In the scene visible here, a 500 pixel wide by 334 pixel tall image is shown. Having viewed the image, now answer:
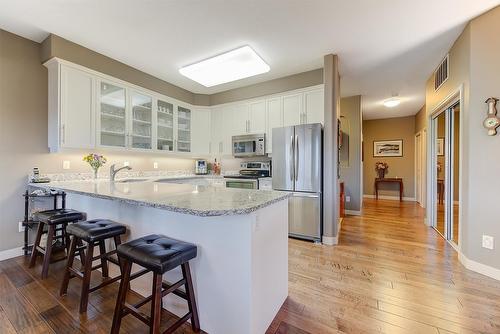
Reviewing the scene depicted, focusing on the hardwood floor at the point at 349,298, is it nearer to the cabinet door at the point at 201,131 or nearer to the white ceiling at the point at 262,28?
the white ceiling at the point at 262,28

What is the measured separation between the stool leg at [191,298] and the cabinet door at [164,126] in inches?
120

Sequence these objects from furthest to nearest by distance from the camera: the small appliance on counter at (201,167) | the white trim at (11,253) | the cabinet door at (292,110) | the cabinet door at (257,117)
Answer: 1. the small appliance on counter at (201,167)
2. the cabinet door at (257,117)
3. the cabinet door at (292,110)
4. the white trim at (11,253)

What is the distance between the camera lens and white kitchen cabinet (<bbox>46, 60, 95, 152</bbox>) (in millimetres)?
2775

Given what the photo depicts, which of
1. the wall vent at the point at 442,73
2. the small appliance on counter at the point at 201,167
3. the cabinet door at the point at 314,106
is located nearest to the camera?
the wall vent at the point at 442,73

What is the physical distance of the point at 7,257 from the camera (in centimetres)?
266

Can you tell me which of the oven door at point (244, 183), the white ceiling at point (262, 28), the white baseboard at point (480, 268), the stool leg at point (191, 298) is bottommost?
the white baseboard at point (480, 268)

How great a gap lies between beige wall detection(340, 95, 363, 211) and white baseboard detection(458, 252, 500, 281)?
8.14ft

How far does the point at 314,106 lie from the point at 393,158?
5.04 metres

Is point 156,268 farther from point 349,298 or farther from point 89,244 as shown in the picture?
point 349,298

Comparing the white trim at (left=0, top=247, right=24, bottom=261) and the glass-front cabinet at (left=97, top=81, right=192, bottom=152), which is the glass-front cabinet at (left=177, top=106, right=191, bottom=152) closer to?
the glass-front cabinet at (left=97, top=81, right=192, bottom=152)

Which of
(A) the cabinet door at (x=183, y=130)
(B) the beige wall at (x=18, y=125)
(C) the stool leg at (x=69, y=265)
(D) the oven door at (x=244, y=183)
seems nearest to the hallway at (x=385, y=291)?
(D) the oven door at (x=244, y=183)

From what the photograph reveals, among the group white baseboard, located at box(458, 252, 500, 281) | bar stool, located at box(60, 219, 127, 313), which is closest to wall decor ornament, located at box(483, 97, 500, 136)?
white baseboard, located at box(458, 252, 500, 281)

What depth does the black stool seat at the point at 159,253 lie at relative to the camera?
1.23 meters

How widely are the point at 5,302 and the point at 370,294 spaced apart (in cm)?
303
